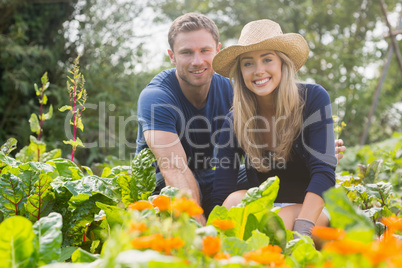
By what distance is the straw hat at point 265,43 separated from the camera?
2.19 meters

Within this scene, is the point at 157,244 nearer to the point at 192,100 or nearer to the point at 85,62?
the point at 192,100

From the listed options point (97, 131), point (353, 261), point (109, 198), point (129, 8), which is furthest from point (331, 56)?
point (353, 261)

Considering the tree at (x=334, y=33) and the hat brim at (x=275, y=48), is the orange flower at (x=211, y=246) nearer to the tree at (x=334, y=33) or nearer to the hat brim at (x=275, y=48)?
the hat brim at (x=275, y=48)

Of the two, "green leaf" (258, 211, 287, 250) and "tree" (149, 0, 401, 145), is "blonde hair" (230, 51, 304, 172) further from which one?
"tree" (149, 0, 401, 145)

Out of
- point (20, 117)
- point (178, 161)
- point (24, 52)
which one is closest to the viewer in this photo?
point (178, 161)

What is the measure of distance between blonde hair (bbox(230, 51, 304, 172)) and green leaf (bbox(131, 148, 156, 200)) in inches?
27.0

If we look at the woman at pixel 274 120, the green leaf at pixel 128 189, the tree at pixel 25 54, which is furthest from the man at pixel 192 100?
the tree at pixel 25 54

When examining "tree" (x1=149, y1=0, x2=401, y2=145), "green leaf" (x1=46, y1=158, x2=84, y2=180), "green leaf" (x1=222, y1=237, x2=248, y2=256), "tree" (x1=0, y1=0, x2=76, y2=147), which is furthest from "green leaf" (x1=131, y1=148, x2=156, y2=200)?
"tree" (x1=149, y1=0, x2=401, y2=145)

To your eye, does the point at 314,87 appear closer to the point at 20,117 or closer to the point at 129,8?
the point at 20,117

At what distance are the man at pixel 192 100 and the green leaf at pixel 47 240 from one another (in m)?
1.41

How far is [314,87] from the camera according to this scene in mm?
2297

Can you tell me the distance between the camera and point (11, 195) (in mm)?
1506

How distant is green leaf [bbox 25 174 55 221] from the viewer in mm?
1489

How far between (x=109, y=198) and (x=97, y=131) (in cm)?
407
